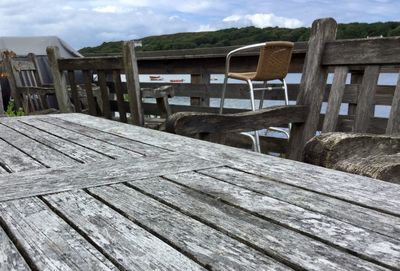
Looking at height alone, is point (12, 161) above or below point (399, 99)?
below

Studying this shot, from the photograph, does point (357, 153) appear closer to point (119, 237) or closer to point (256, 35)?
point (119, 237)


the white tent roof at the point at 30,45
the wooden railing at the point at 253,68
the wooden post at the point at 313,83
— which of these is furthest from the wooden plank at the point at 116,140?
the white tent roof at the point at 30,45

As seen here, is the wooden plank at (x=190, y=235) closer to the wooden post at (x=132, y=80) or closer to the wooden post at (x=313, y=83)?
the wooden post at (x=313, y=83)

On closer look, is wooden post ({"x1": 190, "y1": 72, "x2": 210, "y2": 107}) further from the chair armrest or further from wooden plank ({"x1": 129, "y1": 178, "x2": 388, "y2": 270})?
wooden plank ({"x1": 129, "y1": 178, "x2": 388, "y2": 270})

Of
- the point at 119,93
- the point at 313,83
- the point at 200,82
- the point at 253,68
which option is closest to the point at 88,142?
the point at 313,83

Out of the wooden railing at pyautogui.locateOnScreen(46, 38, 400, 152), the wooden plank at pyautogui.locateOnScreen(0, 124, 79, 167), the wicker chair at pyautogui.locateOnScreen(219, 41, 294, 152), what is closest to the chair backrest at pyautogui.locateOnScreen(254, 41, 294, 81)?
the wicker chair at pyautogui.locateOnScreen(219, 41, 294, 152)

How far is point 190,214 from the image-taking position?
117 centimetres

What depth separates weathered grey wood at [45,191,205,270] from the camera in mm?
897

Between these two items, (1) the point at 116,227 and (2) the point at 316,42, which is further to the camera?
(2) the point at 316,42

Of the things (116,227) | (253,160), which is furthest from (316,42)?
(116,227)

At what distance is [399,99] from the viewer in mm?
2234

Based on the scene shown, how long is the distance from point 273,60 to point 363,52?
1.68 metres

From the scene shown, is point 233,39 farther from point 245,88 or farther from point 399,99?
point 399,99

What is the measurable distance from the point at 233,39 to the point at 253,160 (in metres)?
7.53
